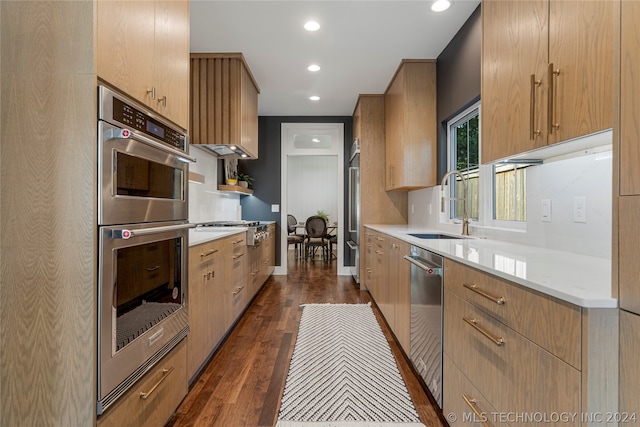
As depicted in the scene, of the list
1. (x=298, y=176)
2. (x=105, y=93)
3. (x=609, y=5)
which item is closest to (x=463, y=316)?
(x=609, y=5)

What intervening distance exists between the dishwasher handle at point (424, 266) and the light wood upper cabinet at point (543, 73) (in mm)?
635

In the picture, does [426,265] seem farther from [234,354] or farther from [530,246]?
[234,354]

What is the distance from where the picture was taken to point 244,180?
529 cm

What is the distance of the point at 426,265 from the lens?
73.0 inches

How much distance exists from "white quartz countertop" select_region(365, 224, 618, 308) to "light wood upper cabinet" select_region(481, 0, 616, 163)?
18.4 inches

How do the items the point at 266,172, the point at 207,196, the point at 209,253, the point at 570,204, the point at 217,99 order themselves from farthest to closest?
the point at 266,172 → the point at 207,196 → the point at 217,99 → the point at 209,253 → the point at 570,204

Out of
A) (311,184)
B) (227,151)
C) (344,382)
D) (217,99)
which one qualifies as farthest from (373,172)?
(311,184)

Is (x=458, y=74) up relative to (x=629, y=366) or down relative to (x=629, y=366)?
up

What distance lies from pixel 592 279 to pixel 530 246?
952 millimetres

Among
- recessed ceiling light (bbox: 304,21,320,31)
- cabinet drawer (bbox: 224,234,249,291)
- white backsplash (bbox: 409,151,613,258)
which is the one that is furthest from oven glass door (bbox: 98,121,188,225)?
white backsplash (bbox: 409,151,613,258)

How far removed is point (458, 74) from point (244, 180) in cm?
348

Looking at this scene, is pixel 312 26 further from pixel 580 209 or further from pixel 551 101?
pixel 580 209

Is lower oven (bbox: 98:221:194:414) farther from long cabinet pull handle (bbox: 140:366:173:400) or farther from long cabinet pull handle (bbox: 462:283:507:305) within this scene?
long cabinet pull handle (bbox: 462:283:507:305)

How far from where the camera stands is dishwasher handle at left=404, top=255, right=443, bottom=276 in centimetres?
171
